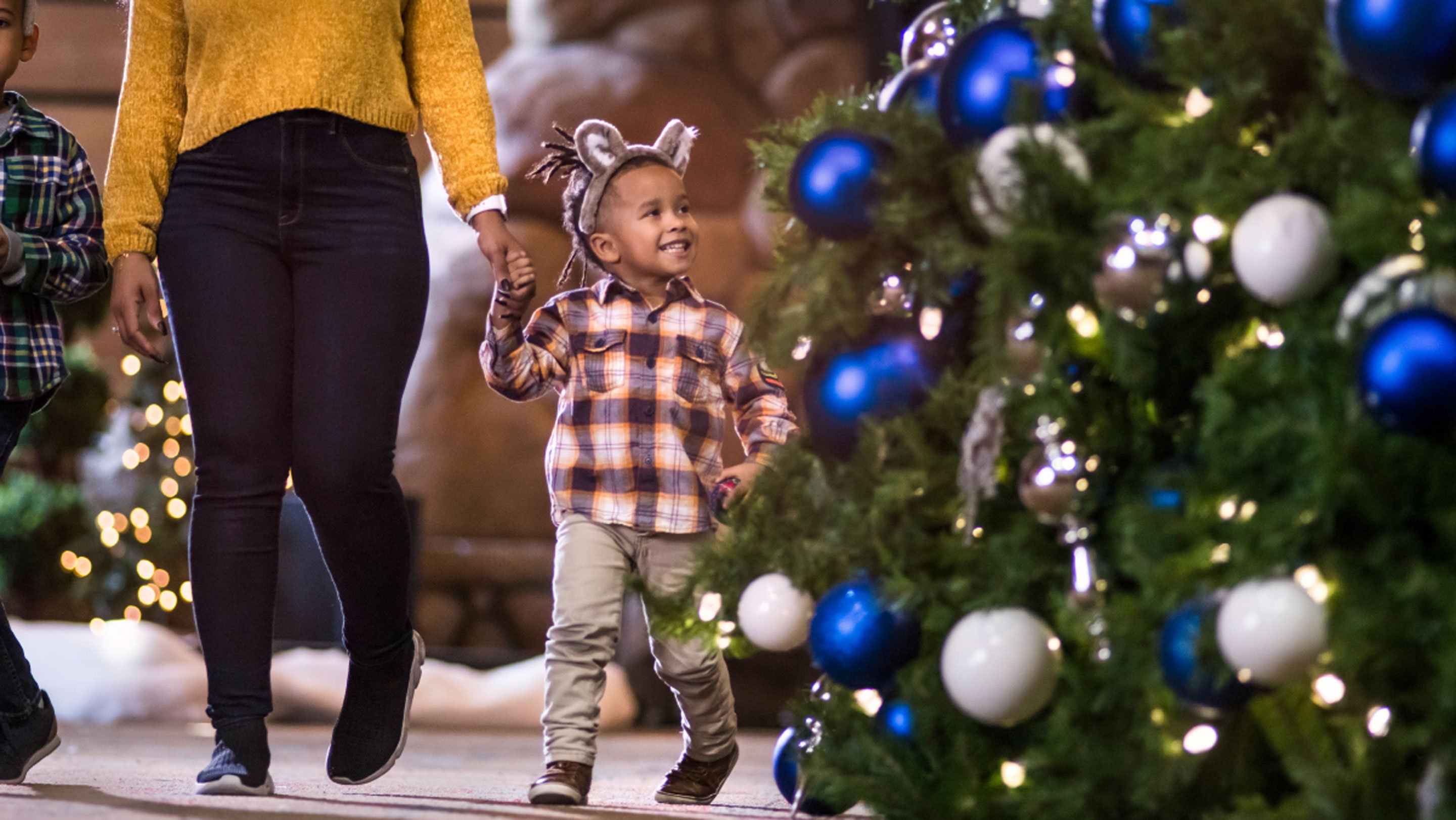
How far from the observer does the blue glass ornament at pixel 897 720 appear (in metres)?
1.87

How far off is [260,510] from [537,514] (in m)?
5.65

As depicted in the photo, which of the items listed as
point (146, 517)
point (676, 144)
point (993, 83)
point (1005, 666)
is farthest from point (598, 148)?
point (146, 517)

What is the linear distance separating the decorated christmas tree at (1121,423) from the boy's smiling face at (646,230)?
641mm

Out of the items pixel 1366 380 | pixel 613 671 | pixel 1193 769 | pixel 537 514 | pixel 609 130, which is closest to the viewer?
pixel 1366 380

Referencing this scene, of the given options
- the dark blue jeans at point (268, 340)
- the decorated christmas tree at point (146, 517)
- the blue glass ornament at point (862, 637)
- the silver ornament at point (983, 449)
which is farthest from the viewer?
the decorated christmas tree at point (146, 517)

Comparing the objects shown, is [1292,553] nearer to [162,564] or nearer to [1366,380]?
[1366,380]

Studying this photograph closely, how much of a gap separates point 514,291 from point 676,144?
1.92ft

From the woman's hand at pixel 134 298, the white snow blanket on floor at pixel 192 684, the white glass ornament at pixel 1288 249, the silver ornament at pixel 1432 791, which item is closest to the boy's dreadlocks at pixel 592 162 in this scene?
the woman's hand at pixel 134 298

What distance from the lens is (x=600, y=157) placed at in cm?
278

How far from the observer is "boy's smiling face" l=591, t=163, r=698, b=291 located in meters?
2.73

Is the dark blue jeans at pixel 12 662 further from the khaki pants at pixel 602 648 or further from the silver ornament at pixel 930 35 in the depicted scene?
the silver ornament at pixel 930 35

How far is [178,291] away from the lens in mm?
2316

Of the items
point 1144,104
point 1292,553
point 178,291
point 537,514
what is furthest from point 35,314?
point 537,514

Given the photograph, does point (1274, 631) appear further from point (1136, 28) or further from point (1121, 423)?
point (1136, 28)
